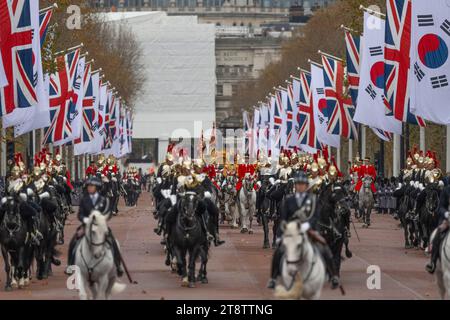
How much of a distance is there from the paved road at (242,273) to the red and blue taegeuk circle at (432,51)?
4.58m

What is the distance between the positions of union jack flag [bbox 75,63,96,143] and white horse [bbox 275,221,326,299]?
1818 inches

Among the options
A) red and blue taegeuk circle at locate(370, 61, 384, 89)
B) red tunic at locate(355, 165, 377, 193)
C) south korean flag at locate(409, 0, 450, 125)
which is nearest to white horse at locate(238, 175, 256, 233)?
red tunic at locate(355, 165, 377, 193)

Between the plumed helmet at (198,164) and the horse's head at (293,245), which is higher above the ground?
the plumed helmet at (198,164)

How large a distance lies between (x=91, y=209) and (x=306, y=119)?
45807 millimetres

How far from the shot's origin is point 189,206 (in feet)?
108

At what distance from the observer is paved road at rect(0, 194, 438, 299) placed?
31.0 meters

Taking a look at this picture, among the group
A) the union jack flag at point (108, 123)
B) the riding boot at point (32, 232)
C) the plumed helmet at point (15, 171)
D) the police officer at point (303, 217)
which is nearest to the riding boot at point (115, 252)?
the police officer at point (303, 217)

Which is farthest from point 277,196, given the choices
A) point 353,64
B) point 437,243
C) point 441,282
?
point 353,64

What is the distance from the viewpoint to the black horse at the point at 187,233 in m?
33.0

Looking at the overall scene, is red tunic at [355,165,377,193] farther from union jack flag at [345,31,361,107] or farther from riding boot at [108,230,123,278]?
riding boot at [108,230,123,278]

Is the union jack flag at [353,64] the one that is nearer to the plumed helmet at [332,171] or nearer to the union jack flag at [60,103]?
the union jack flag at [60,103]

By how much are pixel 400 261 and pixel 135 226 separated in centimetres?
2013

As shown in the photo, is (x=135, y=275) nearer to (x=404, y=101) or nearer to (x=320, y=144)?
(x=404, y=101)

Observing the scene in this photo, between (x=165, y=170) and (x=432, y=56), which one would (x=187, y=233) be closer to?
(x=165, y=170)
